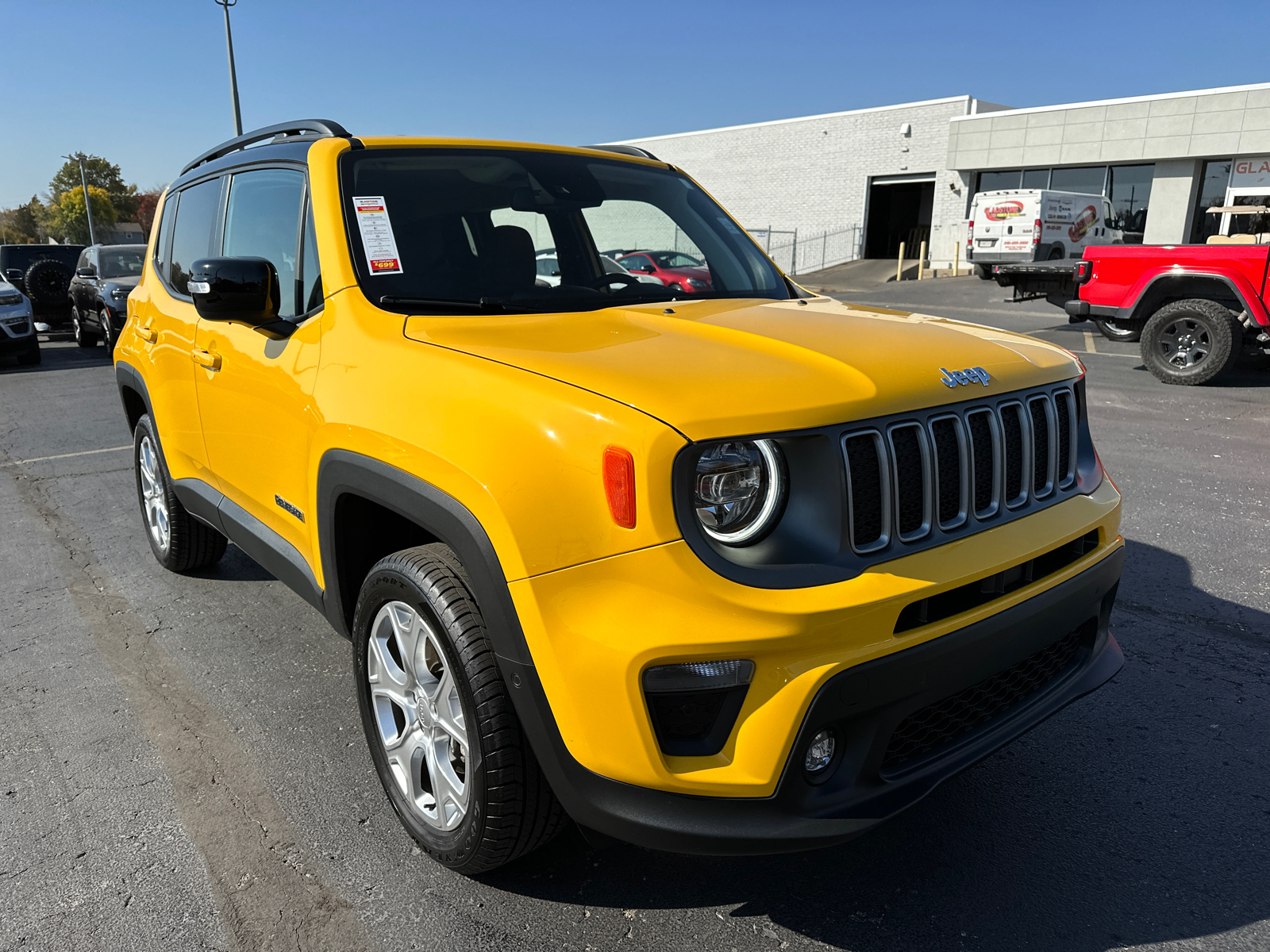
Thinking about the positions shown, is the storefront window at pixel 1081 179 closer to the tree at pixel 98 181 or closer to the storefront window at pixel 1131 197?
the storefront window at pixel 1131 197

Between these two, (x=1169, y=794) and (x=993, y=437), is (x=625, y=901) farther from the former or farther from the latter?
(x=1169, y=794)

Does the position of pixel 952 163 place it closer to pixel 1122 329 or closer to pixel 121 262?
pixel 1122 329

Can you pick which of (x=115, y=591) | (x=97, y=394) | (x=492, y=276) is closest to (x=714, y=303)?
(x=492, y=276)

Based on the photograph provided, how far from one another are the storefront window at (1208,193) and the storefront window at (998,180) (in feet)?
17.8

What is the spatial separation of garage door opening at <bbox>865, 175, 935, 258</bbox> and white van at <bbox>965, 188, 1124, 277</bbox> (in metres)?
8.90

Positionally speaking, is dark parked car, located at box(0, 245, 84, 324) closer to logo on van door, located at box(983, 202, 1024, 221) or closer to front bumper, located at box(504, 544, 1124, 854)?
front bumper, located at box(504, 544, 1124, 854)

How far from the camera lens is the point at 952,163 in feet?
102

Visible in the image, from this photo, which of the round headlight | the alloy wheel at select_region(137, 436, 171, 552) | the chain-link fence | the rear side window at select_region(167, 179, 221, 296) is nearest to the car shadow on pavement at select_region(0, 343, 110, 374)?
the alloy wheel at select_region(137, 436, 171, 552)

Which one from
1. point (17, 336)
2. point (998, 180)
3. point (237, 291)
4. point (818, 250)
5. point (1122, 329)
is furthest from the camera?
point (818, 250)

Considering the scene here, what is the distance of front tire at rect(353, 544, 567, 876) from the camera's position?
2012mm

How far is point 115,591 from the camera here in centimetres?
438

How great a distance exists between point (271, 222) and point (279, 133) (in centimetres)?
39

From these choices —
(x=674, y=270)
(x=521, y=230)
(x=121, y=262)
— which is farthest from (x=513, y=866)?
(x=121, y=262)

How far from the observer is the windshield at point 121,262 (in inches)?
566
